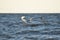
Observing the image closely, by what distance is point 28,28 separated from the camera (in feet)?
5.10

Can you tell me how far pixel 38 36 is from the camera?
153cm

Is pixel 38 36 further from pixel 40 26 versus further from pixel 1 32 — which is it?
pixel 1 32

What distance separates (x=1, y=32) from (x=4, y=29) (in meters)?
0.06

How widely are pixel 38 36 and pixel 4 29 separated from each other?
457 millimetres

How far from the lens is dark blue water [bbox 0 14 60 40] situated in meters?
1.54

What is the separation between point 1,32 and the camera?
156cm

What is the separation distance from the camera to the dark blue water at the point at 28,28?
1.54 m

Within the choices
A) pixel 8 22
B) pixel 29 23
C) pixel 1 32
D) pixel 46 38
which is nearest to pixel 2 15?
pixel 8 22
